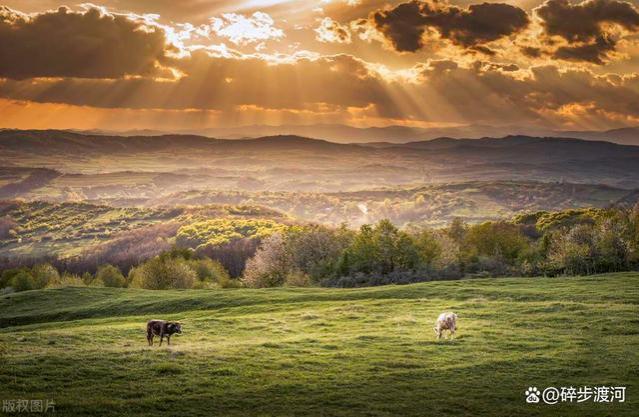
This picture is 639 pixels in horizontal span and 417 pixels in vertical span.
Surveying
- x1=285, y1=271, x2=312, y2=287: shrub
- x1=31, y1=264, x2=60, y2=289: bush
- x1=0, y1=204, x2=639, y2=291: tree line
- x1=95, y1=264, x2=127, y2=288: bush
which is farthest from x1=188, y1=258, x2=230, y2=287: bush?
x1=31, y1=264, x2=60, y2=289: bush

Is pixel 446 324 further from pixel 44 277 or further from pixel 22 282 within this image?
pixel 44 277

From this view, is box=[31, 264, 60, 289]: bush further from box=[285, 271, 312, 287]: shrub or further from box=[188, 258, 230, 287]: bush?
box=[285, 271, 312, 287]: shrub

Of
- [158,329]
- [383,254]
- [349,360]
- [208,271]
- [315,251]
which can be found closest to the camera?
[349,360]

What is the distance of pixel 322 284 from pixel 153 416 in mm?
74288

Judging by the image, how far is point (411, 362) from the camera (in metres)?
32.7

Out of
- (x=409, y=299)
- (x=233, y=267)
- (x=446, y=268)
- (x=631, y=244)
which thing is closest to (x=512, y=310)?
(x=409, y=299)

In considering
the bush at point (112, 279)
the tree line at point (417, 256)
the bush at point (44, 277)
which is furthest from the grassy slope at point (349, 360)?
the bush at point (44, 277)

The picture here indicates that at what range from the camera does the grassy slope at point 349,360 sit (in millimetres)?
25469

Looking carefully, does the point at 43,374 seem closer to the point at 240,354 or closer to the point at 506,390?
the point at 240,354

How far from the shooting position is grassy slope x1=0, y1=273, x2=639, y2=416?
83.6 ft

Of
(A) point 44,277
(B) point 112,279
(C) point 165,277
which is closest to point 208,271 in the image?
(C) point 165,277

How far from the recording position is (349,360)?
109ft

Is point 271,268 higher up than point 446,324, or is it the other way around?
point 446,324

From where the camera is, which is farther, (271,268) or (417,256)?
(271,268)
